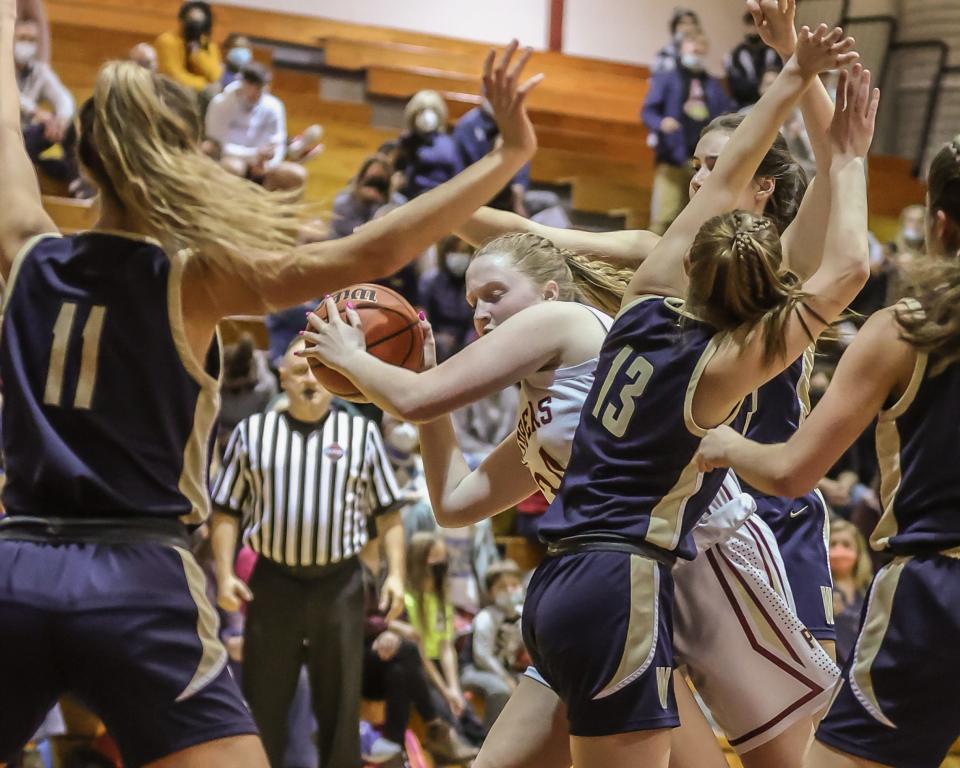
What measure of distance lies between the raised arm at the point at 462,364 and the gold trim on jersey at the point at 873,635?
86 cm

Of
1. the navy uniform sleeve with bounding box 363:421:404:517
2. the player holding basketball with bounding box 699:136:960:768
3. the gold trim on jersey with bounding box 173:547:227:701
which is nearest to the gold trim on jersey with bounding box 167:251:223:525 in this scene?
the gold trim on jersey with bounding box 173:547:227:701

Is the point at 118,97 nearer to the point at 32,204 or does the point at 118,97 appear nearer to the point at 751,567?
the point at 32,204

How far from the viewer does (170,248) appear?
8.81 feet

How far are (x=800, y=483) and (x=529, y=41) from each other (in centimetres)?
1379

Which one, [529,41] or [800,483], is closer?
[800,483]

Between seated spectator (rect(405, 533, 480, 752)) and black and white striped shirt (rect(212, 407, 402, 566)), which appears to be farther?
seated spectator (rect(405, 533, 480, 752))

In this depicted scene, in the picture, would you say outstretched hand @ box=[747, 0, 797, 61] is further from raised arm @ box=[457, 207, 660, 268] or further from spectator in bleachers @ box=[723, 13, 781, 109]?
spectator in bleachers @ box=[723, 13, 781, 109]

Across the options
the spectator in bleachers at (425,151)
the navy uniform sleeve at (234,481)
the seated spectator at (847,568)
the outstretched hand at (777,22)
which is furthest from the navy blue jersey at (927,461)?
the spectator in bleachers at (425,151)

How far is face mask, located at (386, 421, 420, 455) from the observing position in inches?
335

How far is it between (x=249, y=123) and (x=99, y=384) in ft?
28.8

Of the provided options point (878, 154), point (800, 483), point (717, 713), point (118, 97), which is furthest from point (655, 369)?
point (878, 154)

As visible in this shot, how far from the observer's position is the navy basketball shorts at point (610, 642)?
2.83 m

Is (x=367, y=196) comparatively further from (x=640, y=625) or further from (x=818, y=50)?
(x=640, y=625)

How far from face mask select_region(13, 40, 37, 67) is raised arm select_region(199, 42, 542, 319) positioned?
8.35m
